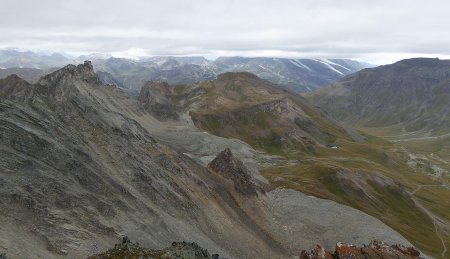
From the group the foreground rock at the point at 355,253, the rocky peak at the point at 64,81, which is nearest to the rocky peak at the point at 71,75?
the rocky peak at the point at 64,81

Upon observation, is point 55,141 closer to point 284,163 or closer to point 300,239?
point 300,239

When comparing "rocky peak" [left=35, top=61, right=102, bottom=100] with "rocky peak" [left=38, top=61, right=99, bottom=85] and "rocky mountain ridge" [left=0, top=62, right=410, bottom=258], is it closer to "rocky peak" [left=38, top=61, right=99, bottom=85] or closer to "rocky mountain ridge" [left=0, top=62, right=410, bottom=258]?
"rocky peak" [left=38, top=61, right=99, bottom=85]

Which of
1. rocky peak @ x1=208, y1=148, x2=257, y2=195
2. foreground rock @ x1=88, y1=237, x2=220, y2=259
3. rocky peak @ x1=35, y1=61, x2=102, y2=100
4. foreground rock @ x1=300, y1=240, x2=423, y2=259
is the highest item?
rocky peak @ x1=35, y1=61, x2=102, y2=100

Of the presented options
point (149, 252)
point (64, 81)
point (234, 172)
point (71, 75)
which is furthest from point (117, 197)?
point (71, 75)

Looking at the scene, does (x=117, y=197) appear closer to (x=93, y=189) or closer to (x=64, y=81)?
(x=93, y=189)

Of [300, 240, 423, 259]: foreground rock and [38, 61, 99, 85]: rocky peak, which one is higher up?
[38, 61, 99, 85]: rocky peak

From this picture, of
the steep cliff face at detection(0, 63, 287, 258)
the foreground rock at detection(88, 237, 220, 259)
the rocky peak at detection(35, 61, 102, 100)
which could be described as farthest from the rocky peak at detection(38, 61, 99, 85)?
the foreground rock at detection(88, 237, 220, 259)

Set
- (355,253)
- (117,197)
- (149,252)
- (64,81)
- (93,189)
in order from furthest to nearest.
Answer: (64,81) → (117,197) → (93,189) → (355,253) → (149,252)

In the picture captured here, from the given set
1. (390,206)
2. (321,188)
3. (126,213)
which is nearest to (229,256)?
(126,213)

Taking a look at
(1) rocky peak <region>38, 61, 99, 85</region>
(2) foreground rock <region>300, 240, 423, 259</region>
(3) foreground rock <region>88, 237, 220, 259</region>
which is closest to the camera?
(3) foreground rock <region>88, 237, 220, 259</region>

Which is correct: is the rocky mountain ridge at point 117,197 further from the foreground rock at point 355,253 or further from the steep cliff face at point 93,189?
the foreground rock at point 355,253
